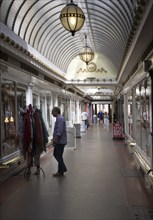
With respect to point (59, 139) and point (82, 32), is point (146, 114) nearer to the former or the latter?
point (59, 139)

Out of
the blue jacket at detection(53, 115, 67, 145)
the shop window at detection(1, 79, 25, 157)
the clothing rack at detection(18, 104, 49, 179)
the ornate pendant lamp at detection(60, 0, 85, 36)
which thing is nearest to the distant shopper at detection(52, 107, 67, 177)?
the blue jacket at detection(53, 115, 67, 145)

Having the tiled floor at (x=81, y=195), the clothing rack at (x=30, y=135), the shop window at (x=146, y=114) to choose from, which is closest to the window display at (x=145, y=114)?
the shop window at (x=146, y=114)

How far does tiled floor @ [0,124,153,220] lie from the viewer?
4.60 metres

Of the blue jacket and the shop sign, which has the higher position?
the blue jacket

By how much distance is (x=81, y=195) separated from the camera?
5562 millimetres

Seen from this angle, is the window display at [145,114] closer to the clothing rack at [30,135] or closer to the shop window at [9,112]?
the clothing rack at [30,135]

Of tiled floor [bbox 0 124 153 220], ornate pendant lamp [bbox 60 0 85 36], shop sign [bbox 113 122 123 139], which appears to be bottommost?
tiled floor [bbox 0 124 153 220]

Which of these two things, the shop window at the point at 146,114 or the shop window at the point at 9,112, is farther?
the shop window at the point at 9,112

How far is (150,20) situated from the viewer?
4.86 metres

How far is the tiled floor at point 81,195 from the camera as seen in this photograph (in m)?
4.60

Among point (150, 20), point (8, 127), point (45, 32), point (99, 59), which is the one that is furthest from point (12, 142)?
point (99, 59)

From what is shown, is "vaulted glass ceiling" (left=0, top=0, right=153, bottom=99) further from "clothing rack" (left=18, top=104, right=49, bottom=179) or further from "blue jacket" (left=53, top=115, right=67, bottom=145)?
"clothing rack" (left=18, top=104, right=49, bottom=179)

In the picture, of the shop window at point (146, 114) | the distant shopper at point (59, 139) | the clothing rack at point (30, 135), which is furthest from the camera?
the distant shopper at point (59, 139)

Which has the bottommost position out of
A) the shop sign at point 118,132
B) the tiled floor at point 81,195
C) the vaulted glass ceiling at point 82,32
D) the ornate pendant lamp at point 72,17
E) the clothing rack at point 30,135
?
the tiled floor at point 81,195
